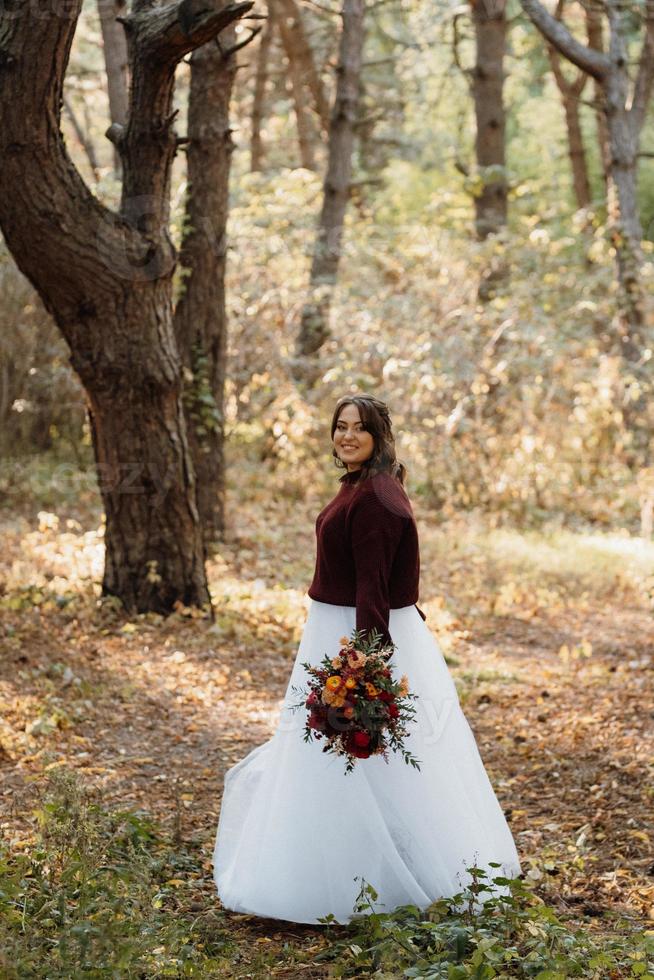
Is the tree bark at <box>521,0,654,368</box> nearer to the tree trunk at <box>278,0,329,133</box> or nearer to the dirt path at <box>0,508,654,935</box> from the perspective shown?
the tree trunk at <box>278,0,329,133</box>

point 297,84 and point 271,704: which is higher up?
point 297,84

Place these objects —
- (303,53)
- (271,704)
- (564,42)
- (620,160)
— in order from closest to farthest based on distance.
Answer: (271,704), (564,42), (620,160), (303,53)

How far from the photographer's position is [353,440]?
4227 mm

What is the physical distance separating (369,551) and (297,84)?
17.6 metres

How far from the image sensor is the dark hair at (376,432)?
4.21 m

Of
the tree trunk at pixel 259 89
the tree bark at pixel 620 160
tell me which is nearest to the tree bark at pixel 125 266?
the tree bark at pixel 620 160

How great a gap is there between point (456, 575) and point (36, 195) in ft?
18.1

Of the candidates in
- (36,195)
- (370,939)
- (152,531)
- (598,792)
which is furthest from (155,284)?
(370,939)

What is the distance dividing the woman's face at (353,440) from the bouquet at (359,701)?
0.71 meters

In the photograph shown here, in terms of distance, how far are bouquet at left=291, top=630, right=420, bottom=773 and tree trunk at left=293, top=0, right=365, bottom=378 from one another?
10053 mm

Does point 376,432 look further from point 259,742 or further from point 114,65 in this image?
point 114,65

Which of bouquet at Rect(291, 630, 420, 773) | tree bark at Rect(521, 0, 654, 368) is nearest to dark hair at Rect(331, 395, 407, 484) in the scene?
bouquet at Rect(291, 630, 420, 773)

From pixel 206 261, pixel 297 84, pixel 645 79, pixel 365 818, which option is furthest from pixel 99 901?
pixel 297 84

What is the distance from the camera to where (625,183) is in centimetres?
1459
